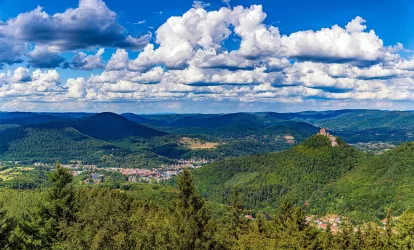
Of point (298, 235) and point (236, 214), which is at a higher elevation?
point (298, 235)

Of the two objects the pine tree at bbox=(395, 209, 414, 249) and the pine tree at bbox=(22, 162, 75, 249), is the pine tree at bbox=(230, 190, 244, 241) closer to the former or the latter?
the pine tree at bbox=(395, 209, 414, 249)

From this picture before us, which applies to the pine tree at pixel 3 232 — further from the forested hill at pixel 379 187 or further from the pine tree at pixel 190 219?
the forested hill at pixel 379 187

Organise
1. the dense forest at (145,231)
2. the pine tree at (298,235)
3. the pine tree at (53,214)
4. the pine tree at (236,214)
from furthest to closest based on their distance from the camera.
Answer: the pine tree at (236,214), the pine tree at (53,214), the pine tree at (298,235), the dense forest at (145,231)

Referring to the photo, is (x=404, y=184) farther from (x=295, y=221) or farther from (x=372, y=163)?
(x=295, y=221)

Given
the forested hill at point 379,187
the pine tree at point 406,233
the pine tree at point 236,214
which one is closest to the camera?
the pine tree at point 406,233

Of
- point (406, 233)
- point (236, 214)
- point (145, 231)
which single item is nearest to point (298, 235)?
point (406, 233)

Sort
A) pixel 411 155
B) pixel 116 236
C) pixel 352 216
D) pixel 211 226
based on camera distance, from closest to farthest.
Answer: pixel 116 236 < pixel 211 226 < pixel 352 216 < pixel 411 155

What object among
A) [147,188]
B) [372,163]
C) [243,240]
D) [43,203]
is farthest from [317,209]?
[43,203]

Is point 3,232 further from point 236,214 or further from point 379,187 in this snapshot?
point 379,187

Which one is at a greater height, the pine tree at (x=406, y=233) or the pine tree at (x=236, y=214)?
the pine tree at (x=406, y=233)

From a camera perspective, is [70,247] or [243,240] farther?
[243,240]

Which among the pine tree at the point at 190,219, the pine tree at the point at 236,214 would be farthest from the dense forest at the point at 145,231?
the pine tree at the point at 236,214
